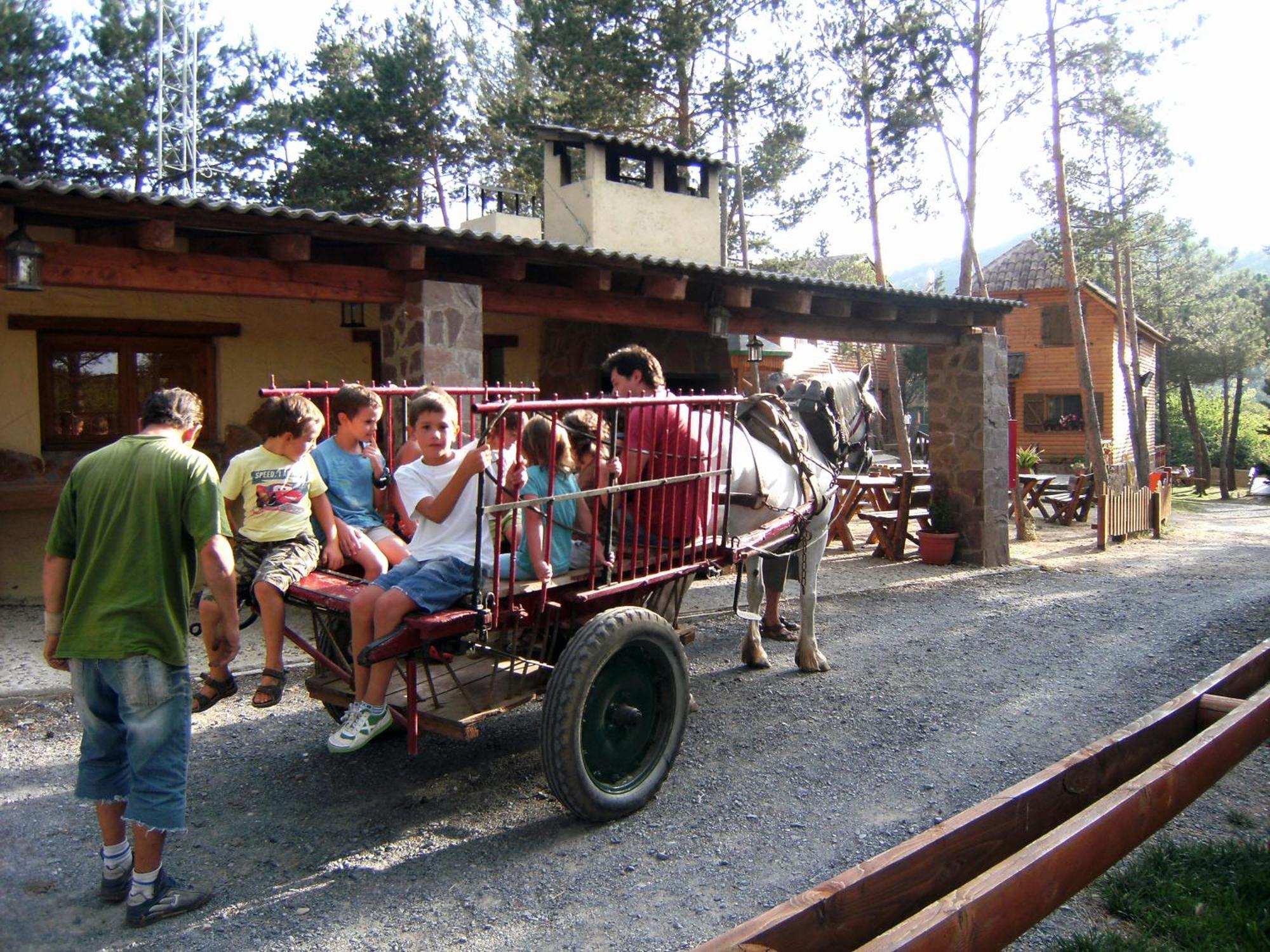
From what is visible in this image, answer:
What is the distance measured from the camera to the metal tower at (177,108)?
54.0 ft

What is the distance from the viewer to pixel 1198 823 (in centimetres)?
406

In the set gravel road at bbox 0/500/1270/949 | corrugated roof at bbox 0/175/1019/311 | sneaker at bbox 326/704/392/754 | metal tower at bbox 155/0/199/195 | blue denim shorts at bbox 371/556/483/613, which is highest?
metal tower at bbox 155/0/199/195

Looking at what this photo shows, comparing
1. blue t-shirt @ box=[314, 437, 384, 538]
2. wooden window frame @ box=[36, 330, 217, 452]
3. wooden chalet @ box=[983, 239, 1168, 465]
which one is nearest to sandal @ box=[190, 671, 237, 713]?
blue t-shirt @ box=[314, 437, 384, 538]

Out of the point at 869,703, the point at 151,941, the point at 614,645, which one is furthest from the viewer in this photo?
the point at 869,703

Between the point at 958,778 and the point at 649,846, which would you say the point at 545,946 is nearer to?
the point at 649,846

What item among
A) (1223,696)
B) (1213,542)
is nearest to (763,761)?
(1223,696)

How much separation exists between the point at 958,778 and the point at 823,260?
38175mm

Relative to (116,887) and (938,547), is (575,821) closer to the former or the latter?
(116,887)

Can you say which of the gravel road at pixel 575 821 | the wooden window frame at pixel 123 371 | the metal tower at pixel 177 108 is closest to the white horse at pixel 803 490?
the gravel road at pixel 575 821

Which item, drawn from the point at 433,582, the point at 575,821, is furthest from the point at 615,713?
the point at 433,582

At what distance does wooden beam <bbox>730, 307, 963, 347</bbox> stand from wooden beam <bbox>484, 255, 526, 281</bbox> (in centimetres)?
276

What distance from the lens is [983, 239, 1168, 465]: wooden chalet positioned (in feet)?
97.2

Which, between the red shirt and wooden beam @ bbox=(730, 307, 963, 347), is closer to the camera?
the red shirt

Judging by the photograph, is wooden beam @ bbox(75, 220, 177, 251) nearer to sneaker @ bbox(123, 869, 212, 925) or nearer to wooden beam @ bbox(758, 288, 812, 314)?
sneaker @ bbox(123, 869, 212, 925)
